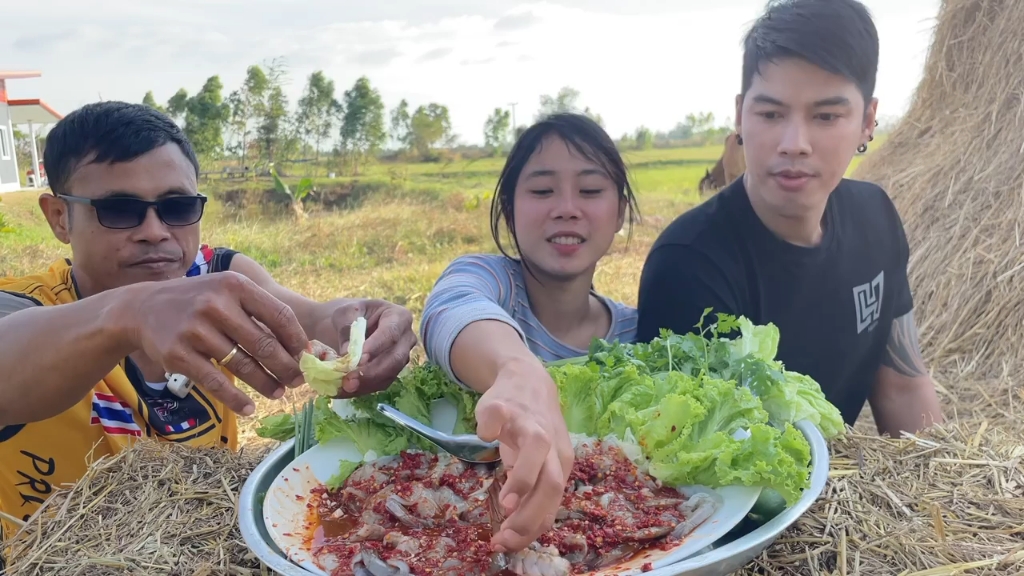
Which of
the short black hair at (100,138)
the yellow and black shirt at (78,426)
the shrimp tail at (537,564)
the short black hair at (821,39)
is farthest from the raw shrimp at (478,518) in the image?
the short black hair at (821,39)

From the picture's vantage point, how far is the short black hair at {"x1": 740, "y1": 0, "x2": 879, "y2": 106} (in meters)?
2.59

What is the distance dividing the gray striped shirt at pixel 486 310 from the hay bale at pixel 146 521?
2.10ft

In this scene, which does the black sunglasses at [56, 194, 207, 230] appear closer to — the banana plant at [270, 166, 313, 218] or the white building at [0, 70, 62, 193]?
the banana plant at [270, 166, 313, 218]

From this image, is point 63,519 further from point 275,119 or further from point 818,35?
point 275,119

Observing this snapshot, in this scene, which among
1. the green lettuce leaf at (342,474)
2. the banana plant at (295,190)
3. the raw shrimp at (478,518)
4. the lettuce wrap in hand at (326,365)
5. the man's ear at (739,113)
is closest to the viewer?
the raw shrimp at (478,518)

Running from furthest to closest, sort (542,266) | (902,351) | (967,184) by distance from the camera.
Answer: (967,184), (902,351), (542,266)

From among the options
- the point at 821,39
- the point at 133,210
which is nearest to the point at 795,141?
the point at 821,39

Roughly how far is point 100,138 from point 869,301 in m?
2.99

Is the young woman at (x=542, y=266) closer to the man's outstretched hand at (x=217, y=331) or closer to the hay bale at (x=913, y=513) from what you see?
the man's outstretched hand at (x=217, y=331)

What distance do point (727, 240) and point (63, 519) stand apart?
230 cm

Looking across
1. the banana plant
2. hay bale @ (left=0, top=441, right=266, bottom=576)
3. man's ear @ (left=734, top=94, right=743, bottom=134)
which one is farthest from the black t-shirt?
the banana plant

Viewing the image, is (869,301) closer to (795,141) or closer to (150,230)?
(795,141)

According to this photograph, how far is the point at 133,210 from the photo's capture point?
2496mm

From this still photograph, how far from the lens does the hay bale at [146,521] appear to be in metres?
1.60
